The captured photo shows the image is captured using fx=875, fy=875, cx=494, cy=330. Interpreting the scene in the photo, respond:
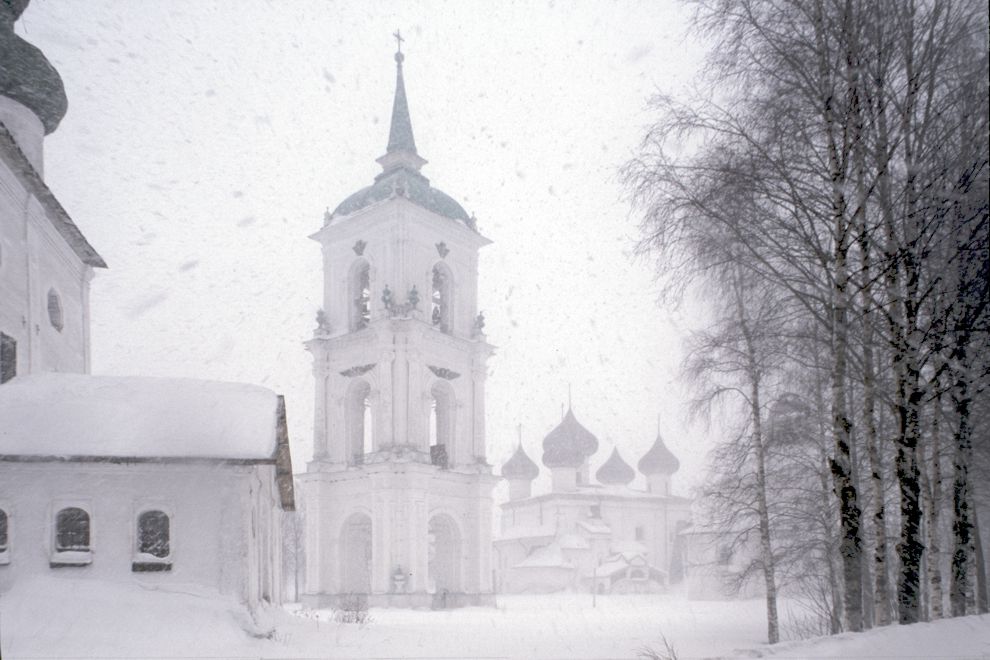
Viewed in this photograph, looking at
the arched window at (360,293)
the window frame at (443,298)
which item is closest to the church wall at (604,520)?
the window frame at (443,298)

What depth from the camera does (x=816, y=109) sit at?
1049cm

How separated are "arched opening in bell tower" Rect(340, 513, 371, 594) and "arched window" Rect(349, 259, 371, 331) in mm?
8883

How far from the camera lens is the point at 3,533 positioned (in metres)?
13.7

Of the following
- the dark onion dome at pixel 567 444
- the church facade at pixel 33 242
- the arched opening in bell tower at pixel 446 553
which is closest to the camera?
the church facade at pixel 33 242

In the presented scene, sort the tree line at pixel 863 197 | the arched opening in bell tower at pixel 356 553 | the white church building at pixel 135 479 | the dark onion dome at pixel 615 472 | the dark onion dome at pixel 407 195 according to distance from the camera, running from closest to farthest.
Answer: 1. the tree line at pixel 863 197
2. the white church building at pixel 135 479
3. the arched opening in bell tower at pixel 356 553
4. the dark onion dome at pixel 407 195
5. the dark onion dome at pixel 615 472

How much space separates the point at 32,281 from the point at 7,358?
7.00 feet

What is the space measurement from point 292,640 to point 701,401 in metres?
8.90

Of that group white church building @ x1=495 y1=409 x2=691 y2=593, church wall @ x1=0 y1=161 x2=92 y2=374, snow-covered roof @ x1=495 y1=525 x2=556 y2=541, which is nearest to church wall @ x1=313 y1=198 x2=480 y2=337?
church wall @ x1=0 y1=161 x2=92 y2=374

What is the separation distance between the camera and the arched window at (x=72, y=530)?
13961 mm

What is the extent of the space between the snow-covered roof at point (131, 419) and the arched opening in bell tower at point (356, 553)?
75.4 feet

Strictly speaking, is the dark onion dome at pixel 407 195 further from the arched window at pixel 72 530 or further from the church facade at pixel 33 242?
the arched window at pixel 72 530

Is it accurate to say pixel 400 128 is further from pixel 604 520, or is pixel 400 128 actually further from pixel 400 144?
pixel 604 520

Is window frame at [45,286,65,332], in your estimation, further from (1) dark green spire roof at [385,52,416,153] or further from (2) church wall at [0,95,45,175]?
(1) dark green spire roof at [385,52,416,153]

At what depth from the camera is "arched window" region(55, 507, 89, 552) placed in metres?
14.0
